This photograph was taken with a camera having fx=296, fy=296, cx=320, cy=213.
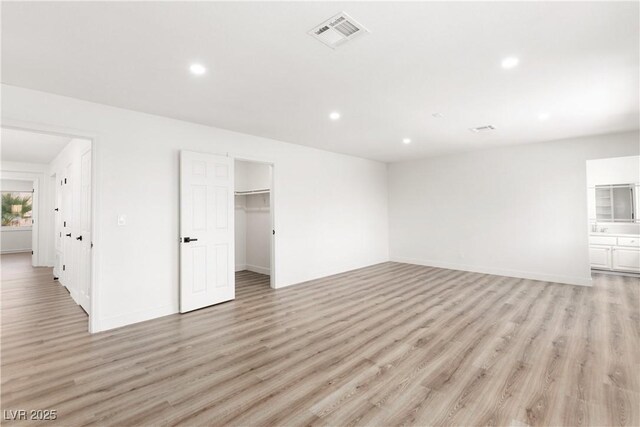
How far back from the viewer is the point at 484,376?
2.42m

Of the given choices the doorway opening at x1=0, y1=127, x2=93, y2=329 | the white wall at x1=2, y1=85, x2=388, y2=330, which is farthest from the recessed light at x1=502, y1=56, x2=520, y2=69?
the doorway opening at x1=0, y1=127, x2=93, y2=329

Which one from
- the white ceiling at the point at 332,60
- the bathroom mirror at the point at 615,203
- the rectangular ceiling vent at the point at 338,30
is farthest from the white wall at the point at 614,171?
the rectangular ceiling vent at the point at 338,30

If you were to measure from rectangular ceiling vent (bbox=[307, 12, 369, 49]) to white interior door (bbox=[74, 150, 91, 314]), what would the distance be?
3.58m

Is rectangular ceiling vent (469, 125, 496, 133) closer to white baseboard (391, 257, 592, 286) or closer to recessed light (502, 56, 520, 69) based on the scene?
recessed light (502, 56, 520, 69)

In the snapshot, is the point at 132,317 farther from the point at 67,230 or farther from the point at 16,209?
the point at 16,209

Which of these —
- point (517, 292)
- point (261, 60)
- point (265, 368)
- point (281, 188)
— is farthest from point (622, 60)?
point (281, 188)

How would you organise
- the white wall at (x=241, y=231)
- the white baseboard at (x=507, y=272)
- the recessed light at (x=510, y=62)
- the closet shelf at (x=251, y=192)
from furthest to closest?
the white wall at (x=241, y=231)
the closet shelf at (x=251, y=192)
the white baseboard at (x=507, y=272)
the recessed light at (x=510, y=62)

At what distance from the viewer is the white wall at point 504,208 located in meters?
5.34

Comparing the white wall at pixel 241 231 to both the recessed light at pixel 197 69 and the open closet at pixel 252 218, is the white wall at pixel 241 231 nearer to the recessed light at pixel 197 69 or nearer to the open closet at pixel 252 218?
the open closet at pixel 252 218

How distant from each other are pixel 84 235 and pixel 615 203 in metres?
10.0

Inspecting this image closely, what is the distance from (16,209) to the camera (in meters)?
10.3

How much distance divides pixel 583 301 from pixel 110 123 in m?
6.86

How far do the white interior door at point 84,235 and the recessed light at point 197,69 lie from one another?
232 centimetres

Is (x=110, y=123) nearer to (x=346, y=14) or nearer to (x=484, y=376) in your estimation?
(x=346, y=14)
